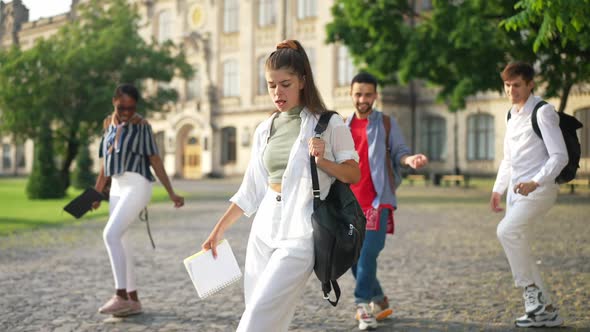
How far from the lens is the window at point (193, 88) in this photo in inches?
1757

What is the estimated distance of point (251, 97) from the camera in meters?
42.0

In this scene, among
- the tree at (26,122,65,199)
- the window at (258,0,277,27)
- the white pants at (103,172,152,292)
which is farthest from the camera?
the window at (258,0,277,27)

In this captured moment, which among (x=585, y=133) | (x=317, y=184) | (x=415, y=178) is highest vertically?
(x=585, y=133)

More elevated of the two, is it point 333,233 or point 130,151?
point 130,151

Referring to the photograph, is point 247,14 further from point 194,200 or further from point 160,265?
point 160,265

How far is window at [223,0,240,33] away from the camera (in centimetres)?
4291

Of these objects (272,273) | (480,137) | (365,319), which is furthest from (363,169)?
(480,137)

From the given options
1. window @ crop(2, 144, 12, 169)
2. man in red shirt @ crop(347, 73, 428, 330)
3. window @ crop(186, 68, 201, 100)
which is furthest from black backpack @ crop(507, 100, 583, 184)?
window @ crop(2, 144, 12, 169)

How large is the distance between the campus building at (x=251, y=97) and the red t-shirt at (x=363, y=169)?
92.5ft

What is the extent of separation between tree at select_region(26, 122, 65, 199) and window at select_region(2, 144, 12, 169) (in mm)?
34143

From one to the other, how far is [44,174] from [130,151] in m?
19.5

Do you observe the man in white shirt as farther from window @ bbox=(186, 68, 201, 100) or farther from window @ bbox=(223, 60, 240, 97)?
window @ bbox=(186, 68, 201, 100)

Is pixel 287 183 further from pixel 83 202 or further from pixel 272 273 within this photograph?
pixel 83 202

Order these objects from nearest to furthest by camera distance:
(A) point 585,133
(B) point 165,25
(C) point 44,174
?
(C) point 44,174, (A) point 585,133, (B) point 165,25
